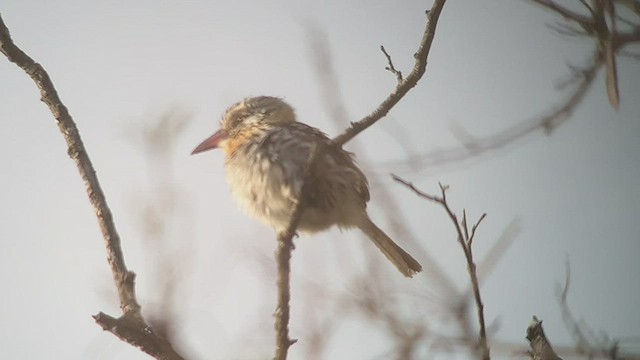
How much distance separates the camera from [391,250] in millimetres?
4023

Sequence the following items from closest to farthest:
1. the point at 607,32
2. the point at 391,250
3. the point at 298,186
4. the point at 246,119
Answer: the point at 607,32 < the point at 298,186 < the point at 391,250 < the point at 246,119

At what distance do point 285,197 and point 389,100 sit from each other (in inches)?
64.9

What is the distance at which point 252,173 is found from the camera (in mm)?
4062

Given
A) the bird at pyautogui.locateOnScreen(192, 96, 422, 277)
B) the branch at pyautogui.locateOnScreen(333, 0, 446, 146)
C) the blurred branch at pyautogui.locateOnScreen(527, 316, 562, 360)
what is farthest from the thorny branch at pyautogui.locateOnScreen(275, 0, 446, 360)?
the bird at pyautogui.locateOnScreen(192, 96, 422, 277)

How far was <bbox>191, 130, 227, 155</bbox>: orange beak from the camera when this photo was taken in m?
4.93

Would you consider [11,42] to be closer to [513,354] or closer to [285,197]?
[285,197]

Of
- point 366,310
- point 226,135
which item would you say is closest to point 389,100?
point 366,310

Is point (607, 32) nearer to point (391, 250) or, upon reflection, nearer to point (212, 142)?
point (391, 250)

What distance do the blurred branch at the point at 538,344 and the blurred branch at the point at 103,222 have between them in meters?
1.20

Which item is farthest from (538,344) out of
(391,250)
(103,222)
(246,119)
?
(246,119)

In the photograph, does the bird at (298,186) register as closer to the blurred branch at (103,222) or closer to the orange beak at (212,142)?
the orange beak at (212,142)

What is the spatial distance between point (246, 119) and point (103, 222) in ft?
8.71

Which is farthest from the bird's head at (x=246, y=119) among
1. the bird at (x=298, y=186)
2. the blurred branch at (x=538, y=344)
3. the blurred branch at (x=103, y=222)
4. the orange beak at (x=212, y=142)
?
the blurred branch at (x=538, y=344)

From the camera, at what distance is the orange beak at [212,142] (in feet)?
16.2
